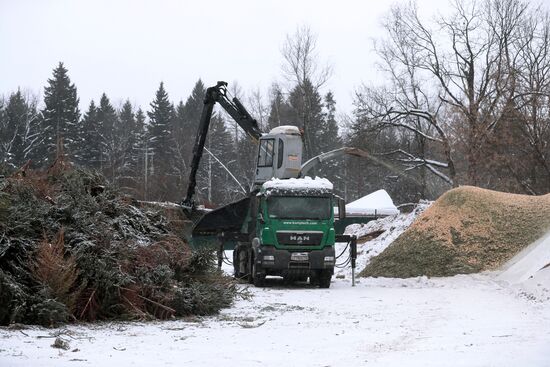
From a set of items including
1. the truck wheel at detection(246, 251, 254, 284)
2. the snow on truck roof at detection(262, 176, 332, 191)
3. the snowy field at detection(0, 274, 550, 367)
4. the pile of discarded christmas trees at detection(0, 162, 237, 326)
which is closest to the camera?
the snowy field at detection(0, 274, 550, 367)

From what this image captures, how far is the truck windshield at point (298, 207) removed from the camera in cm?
1902

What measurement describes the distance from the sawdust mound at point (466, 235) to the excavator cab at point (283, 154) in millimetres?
4245

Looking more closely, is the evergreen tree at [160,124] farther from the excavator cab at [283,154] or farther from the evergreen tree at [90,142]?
the excavator cab at [283,154]

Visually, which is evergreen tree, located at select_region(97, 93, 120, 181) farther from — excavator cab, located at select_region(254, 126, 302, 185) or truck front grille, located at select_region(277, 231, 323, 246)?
truck front grille, located at select_region(277, 231, 323, 246)

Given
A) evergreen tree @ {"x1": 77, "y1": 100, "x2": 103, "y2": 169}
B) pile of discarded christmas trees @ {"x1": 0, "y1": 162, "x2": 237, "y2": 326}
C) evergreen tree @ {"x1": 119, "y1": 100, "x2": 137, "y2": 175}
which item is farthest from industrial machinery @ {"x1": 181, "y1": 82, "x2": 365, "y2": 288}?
evergreen tree @ {"x1": 77, "y1": 100, "x2": 103, "y2": 169}

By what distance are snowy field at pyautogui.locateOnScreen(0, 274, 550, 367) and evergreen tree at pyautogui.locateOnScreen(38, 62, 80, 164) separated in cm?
4892

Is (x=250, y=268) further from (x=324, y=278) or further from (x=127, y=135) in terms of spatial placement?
(x=127, y=135)

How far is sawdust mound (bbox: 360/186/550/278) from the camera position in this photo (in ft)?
67.9

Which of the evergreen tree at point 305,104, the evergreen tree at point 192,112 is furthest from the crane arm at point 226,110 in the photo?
the evergreen tree at point 192,112

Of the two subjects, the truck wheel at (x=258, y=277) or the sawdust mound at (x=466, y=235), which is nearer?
the truck wheel at (x=258, y=277)

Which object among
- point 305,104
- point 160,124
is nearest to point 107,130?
point 160,124

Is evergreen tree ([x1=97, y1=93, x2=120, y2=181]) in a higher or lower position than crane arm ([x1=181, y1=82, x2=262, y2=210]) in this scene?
higher

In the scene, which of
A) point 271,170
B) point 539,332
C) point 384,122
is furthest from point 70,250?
point 384,122

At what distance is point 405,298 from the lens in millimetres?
15883
